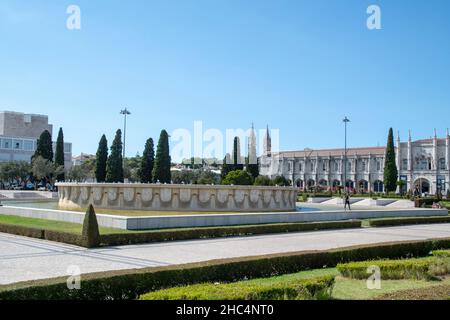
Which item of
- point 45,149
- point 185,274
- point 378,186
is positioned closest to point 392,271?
point 185,274

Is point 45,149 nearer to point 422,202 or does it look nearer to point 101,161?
point 101,161

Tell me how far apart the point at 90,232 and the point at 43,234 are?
7.86ft

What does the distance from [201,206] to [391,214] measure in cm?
1040

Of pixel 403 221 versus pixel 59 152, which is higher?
pixel 59 152

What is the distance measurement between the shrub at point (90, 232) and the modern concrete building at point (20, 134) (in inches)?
2959

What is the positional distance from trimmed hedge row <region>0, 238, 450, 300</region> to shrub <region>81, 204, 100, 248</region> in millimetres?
5049

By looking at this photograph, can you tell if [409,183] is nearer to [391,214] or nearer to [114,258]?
[391,214]

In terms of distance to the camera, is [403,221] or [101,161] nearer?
[403,221]

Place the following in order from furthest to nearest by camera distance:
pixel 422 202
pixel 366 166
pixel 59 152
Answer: pixel 366 166, pixel 59 152, pixel 422 202

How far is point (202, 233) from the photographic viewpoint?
1530 cm

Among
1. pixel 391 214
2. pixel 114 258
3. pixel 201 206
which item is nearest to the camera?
pixel 114 258
